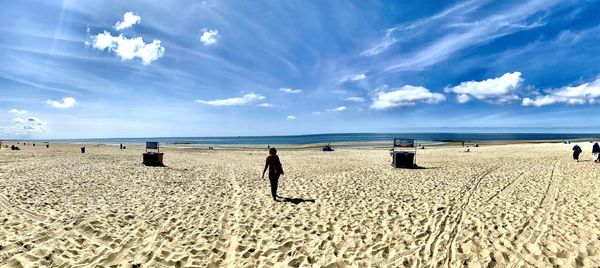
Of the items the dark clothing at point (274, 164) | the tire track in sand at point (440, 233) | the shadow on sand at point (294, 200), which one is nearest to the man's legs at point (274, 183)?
the dark clothing at point (274, 164)

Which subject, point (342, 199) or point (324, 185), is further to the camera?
point (324, 185)

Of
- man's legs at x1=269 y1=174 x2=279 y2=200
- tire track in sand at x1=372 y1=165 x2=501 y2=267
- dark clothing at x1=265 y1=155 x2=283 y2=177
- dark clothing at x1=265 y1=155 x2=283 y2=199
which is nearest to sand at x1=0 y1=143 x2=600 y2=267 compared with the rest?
tire track in sand at x1=372 y1=165 x2=501 y2=267

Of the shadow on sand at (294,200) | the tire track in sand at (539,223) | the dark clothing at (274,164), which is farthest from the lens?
the dark clothing at (274,164)

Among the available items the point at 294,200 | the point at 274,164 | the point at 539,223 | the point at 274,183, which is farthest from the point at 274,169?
the point at 539,223

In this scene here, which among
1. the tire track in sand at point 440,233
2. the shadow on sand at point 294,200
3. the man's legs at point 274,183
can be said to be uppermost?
the man's legs at point 274,183

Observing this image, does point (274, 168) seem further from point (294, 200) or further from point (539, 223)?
point (539, 223)

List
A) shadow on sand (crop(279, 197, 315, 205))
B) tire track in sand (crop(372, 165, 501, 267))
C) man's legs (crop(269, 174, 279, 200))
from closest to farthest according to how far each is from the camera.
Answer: tire track in sand (crop(372, 165, 501, 267)) < shadow on sand (crop(279, 197, 315, 205)) < man's legs (crop(269, 174, 279, 200))

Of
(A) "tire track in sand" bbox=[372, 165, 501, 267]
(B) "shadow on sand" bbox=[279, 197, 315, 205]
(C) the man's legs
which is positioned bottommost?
(A) "tire track in sand" bbox=[372, 165, 501, 267]

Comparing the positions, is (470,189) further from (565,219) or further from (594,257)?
(594,257)

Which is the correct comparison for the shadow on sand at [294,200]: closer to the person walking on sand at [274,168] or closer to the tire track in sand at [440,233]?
the person walking on sand at [274,168]

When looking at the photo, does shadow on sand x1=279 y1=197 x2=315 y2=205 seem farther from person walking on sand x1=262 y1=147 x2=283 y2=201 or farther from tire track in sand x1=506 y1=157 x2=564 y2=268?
tire track in sand x1=506 y1=157 x2=564 y2=268

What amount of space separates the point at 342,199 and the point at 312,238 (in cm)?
426

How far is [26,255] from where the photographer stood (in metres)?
5.81

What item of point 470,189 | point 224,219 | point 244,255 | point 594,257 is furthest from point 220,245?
point 470,189
